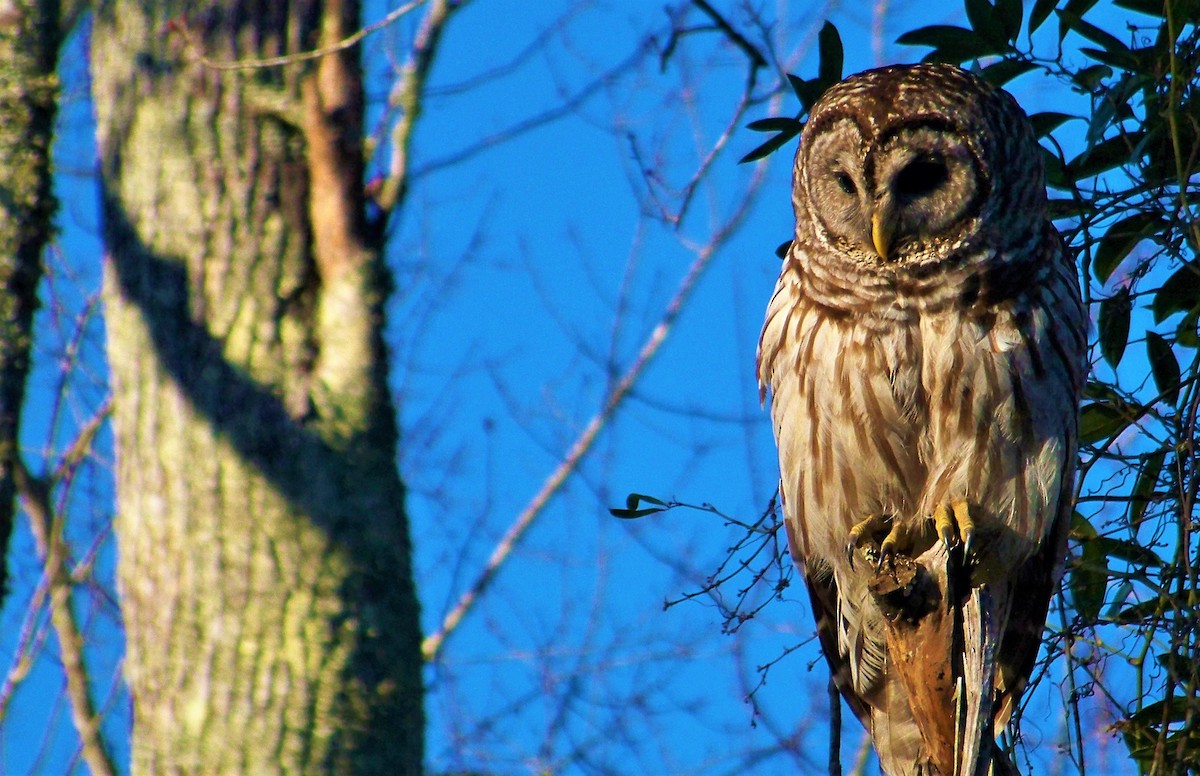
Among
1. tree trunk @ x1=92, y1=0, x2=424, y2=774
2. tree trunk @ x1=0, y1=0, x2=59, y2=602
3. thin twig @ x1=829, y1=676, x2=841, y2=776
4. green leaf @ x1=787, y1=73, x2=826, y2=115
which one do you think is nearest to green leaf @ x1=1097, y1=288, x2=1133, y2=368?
green leaf @ x1=787, y1=73, x2=826, y2=115

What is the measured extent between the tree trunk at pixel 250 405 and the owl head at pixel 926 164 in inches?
107

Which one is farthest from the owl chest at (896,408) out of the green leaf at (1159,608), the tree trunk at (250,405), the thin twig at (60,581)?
the thin twig at (60,581)

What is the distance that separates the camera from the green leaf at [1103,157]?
258 cm

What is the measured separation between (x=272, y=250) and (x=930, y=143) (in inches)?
122

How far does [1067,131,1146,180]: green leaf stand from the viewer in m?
2.58

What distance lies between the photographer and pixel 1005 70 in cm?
271

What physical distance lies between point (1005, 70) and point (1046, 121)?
18 centimetres

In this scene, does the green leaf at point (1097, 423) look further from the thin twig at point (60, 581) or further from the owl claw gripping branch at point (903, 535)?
the thin twig at point (60, 581)

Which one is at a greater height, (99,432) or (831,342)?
(99,432)

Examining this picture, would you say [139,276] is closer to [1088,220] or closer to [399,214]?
[399,214]

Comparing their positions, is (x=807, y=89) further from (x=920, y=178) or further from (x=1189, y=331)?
(x=1189, y=331)

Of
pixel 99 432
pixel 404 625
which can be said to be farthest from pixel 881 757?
pixel 99 432

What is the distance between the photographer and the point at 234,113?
509cm

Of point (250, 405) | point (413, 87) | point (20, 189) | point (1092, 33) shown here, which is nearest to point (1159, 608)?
point (1092, 33)
